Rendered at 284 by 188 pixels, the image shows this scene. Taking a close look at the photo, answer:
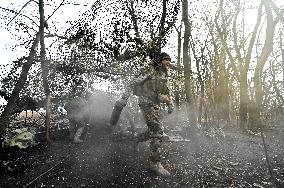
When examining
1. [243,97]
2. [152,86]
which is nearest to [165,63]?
[152,86]

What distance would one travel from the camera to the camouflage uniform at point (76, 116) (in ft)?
33.7

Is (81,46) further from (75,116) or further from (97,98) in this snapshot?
(97,98)

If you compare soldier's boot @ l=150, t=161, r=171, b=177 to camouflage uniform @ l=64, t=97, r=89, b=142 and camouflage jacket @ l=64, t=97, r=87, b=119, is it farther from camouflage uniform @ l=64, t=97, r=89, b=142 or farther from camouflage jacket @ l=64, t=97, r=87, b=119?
camouflage jacket @ l=64, t=97, r=87, b=119

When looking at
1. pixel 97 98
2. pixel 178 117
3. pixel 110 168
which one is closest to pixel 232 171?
pixel 110 168

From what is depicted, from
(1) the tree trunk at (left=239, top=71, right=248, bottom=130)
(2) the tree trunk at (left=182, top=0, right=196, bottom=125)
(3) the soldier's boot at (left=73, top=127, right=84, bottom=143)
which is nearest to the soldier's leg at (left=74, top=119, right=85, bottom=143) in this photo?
(3) the soldier's boot at (left=73, top=127, right=84, bottom=143)

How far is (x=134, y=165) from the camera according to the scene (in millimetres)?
6492

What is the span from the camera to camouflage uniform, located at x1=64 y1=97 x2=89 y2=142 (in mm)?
10273

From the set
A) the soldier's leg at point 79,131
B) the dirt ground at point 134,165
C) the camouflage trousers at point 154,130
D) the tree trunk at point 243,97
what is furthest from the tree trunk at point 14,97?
the tree trunk at point 243,97

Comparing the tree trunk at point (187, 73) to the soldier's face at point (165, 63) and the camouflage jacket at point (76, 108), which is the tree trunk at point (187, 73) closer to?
the soldier's face at point (165, 63)

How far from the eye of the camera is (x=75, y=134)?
33.1 ft

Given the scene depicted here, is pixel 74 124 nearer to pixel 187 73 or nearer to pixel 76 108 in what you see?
pixel 76 108

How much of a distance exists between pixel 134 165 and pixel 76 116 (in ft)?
15.3

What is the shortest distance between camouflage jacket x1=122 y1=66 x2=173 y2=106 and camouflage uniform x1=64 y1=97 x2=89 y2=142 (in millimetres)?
4300

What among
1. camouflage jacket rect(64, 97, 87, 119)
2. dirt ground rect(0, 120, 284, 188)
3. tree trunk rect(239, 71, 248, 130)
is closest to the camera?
dirt ground rect(0, 120, 284, 188)
